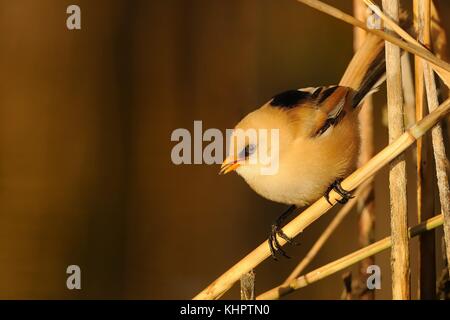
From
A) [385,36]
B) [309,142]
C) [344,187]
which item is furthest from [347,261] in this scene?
[385,36]

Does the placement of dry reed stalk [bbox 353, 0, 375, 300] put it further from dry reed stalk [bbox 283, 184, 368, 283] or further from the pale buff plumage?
the pale buff plumage

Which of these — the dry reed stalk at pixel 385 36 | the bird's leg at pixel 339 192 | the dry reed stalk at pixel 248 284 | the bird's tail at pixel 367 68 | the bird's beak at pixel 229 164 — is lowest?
the dry reed stalk at pixel 248 284

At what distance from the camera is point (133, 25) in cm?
334

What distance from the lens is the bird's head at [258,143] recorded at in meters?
2.26

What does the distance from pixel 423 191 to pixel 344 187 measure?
1.02 ft

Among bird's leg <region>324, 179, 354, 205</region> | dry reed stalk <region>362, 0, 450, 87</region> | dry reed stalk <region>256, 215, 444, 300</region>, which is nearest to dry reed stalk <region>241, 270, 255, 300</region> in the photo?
dry reed stalk <region>256, 215, 444, 300</region>

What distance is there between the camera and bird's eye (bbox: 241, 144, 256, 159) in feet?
7.41

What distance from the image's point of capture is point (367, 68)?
2.31 m

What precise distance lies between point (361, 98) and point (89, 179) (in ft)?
5.16

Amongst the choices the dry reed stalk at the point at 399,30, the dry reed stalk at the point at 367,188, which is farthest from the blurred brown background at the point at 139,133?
the dry reed stalk at the point at 399,30

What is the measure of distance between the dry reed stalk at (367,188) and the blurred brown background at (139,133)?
64 cm

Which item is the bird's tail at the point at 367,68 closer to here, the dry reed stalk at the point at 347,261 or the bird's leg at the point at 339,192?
the bird's leg at the point at 339,192

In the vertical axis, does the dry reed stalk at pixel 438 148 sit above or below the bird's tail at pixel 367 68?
below

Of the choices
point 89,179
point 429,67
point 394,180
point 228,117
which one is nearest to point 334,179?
point 394,180
